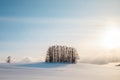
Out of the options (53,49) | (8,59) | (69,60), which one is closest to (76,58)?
(69,60)

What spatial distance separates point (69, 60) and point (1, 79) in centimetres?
3276

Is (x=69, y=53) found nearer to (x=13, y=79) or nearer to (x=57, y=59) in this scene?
(x=57, y=59)

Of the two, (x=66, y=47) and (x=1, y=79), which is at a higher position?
(x=66, y=47)

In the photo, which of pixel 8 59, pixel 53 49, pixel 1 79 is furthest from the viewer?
pixel 8 59

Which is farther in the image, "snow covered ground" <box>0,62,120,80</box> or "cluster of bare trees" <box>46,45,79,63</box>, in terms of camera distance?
"cluster of bare trees" <box>46,45,79,63</box>

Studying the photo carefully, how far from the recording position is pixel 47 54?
46.7 metres

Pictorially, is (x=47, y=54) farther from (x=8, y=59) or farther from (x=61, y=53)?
(x=8, y=59)

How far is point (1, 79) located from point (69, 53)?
107 feet

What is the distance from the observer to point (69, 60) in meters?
47.5

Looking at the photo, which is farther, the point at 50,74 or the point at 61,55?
the point at 61,55

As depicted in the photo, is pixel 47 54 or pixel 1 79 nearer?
pixel 1 79

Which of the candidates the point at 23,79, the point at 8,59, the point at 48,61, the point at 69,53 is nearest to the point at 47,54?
the point at 48,61

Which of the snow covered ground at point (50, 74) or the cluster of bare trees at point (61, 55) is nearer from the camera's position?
the snow covered ground at point (50, 74)

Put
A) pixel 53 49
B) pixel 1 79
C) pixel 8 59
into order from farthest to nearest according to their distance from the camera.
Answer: pixel 8 59 → pixel 53 49 → pixel 1 79
